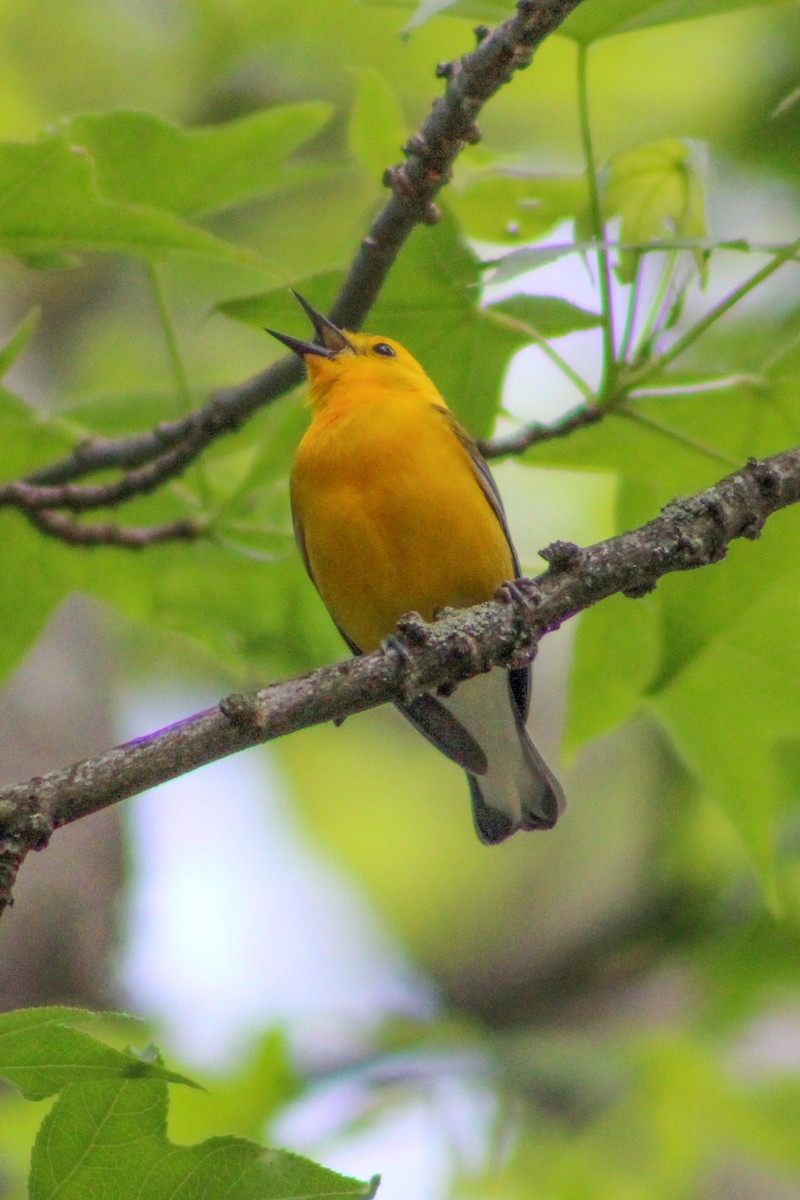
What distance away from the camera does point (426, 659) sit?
2703 millimetres

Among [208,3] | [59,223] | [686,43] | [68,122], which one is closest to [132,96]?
[208,3]

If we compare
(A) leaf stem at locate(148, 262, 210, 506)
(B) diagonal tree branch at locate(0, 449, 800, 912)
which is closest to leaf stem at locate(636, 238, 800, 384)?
(B) diagonal tree branch at locate(0, 449, 800, 912)

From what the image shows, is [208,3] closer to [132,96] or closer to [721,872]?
[132,96]

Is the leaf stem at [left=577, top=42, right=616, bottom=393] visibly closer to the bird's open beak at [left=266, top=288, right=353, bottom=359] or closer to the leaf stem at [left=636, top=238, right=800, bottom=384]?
the leaf stem at [left=636, top=238, right=800, bottom=384]

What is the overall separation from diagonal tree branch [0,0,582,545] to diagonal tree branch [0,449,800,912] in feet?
2.90

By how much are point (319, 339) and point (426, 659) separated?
5.88ft

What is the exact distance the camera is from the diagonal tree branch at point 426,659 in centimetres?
240

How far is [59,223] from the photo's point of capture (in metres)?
3.11

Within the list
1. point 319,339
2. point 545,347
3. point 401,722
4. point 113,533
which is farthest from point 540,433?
point 401,722

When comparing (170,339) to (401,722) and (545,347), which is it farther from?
(401,722)

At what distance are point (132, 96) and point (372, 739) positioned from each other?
5.58 metres

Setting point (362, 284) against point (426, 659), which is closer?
point (426, 659)

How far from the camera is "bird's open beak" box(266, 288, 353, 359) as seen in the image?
3516 millimetres

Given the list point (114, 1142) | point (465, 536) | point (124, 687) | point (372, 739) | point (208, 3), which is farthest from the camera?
point (372, 739)
